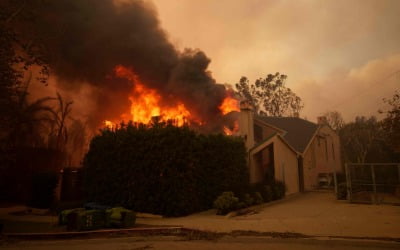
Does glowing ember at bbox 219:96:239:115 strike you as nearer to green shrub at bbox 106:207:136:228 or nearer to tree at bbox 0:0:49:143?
tree at bbox 0:0:49:143

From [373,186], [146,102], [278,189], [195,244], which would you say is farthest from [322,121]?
[195,244]

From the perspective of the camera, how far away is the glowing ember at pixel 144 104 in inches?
862

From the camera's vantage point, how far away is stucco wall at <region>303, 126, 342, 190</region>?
23.4m

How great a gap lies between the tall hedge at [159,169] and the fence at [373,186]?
643cm

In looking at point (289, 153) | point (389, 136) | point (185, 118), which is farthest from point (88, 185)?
point (389, 136)

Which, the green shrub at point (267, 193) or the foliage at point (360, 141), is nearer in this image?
the green shrub at point (267, 193)

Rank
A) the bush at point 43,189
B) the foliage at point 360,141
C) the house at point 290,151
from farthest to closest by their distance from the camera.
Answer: the foliage at point 360,141
the house at point 290,151
the bush at point 43,189

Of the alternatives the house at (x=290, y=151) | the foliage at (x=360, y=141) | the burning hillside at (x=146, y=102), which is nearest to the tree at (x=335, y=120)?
the foliage at (x=360, y=141)

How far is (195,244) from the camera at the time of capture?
7.82 meters

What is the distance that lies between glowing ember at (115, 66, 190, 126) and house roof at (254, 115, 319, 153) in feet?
27.8

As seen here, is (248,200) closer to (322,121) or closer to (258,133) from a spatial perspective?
(258,133)

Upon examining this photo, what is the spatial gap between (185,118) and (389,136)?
42.3 ft

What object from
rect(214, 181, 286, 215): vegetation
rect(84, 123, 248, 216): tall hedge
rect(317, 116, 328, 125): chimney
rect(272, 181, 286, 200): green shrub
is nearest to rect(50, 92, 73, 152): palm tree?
rect(84, 123, 248, 216): tall hedge

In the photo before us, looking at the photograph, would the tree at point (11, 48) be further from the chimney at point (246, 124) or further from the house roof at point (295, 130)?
the house roof at point (295, 130)
